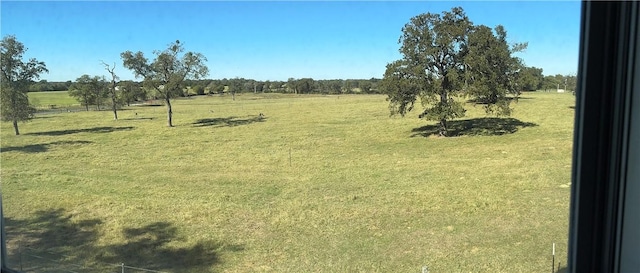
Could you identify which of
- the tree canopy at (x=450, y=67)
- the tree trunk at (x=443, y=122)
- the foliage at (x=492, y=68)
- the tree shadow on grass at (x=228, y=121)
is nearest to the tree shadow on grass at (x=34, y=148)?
the tree shadow on grass at (x=228, y=121)

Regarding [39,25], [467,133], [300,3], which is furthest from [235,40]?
[467,133]

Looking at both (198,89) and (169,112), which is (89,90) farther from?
(169,112)

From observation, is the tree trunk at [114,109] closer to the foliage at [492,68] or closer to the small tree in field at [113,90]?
the small tree in field at [113,90]

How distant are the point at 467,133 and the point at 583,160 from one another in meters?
1.92

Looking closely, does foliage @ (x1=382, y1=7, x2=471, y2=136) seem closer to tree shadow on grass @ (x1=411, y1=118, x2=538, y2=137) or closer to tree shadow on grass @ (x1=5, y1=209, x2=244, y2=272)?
tree shadow on grass @ (x1=411, y1=118, x2=538, y2=137)

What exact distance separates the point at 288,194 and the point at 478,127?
1209mm

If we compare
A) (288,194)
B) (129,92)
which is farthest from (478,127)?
(129,92)

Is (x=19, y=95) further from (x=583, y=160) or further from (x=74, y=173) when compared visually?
(x=583, y=160)

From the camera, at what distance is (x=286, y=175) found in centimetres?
249

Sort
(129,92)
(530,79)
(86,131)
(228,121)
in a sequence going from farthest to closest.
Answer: (228,121)
(86,131)
(129,92)
(530,79)

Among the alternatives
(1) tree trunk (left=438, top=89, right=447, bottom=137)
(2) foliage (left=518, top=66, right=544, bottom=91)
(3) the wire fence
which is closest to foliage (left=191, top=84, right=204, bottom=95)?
(3) the wire fence

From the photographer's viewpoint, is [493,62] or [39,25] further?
[493,62]

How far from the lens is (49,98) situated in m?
1.47

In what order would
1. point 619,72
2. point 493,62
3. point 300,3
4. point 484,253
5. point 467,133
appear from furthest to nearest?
point 467,133 → point 493,62 → point 484,253 → point 300,3 → point 619,72
